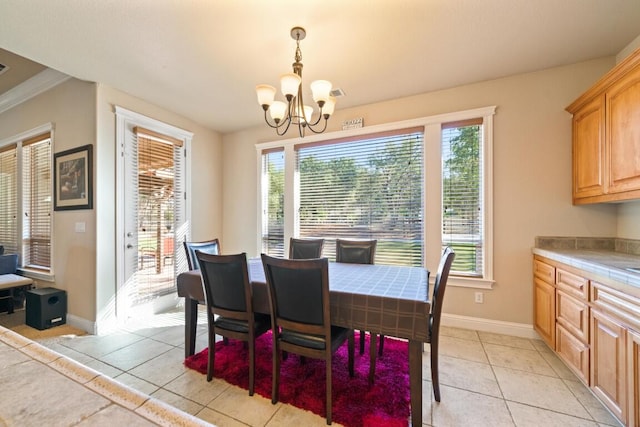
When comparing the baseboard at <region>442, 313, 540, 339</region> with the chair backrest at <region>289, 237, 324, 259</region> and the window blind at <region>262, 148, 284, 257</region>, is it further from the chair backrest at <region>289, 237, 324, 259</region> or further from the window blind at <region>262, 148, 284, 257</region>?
the window blind at <region>262, 148, 284, 257</region>

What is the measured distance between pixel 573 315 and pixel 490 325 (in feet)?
3.30

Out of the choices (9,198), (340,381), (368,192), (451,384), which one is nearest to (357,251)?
(368,192)

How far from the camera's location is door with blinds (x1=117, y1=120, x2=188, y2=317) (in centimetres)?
321

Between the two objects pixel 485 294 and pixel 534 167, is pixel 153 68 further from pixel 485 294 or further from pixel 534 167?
pixel 485 294

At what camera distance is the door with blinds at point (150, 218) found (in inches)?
126

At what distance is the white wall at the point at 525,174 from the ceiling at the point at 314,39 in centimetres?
16

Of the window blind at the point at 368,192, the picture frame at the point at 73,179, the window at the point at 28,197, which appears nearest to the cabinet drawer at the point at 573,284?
the window blind at the point at 368,192

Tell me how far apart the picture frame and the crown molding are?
878 millimetres

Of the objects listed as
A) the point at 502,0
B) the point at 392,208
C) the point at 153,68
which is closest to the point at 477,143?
the point at 392,208

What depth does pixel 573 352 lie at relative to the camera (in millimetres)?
2000

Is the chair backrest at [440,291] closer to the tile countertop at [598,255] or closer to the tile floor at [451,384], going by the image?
the tile floor at [451,384]

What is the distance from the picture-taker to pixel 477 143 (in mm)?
2998

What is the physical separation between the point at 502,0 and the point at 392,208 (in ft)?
6.95

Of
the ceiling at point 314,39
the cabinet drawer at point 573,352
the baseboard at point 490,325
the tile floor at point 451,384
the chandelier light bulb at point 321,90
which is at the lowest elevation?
the tile floor at point 451,384
